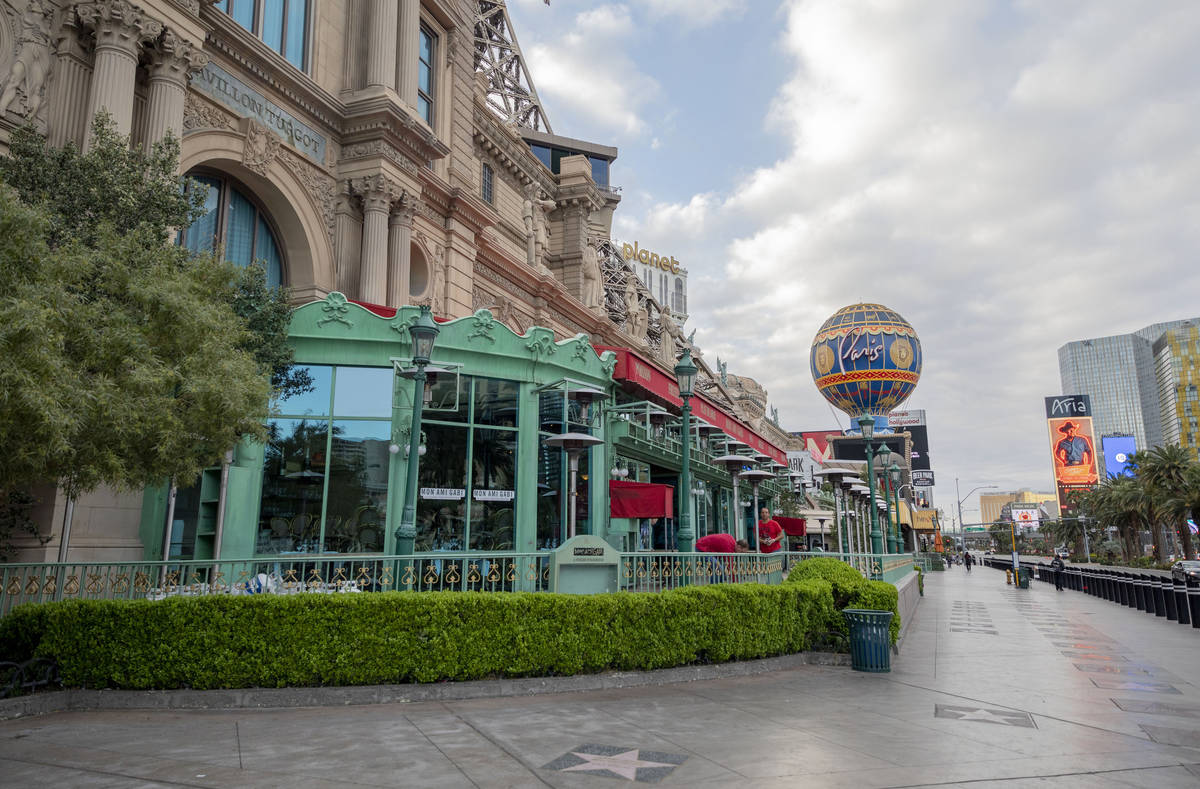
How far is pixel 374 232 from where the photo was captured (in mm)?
22109

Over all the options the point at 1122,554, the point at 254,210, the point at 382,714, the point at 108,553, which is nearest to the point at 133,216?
the point at 108,553

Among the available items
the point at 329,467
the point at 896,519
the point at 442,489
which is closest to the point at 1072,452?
the point at 896,519

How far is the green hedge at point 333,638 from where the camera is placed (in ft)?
29.0

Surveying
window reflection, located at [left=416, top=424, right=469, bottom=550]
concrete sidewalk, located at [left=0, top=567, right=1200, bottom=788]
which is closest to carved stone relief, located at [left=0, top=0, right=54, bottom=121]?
window reflection, located at [left=416, top=424, right=469, bottom=550]

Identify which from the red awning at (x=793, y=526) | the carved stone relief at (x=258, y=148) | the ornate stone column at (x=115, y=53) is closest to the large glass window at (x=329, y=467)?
the ornate stone column at (x=115, y=53)

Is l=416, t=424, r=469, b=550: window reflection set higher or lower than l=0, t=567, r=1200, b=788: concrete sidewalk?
higher

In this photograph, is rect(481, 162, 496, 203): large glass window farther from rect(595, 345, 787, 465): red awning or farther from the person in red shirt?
the person in red shirt

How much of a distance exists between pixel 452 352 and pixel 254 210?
8140mm

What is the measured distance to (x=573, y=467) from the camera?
51.7 ft

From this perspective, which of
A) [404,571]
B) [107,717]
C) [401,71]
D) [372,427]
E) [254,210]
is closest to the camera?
[107,717]

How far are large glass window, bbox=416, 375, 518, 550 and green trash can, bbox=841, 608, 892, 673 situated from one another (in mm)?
7177

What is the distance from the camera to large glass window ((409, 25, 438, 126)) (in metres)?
27.2

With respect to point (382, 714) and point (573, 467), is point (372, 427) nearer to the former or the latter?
point (573, 467)

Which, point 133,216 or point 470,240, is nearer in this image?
point 133,216
